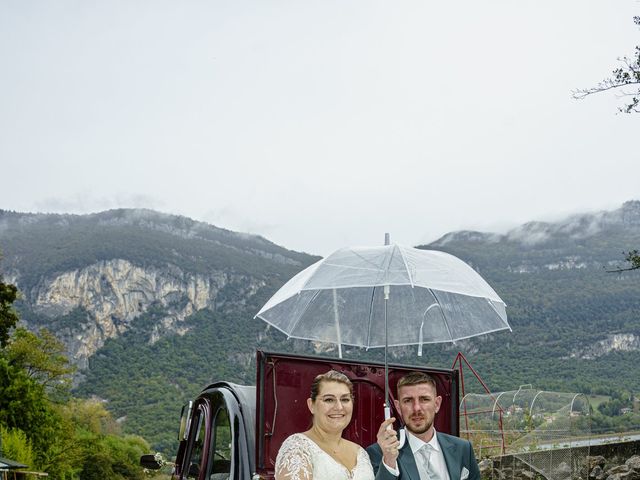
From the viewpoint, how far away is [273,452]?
461cm

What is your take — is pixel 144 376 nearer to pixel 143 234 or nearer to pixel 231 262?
pixel 231 262

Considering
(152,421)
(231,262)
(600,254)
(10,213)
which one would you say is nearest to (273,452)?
(152,421)

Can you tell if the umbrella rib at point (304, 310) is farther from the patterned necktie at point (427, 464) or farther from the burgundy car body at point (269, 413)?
the patterned necktie at point (427, 464)

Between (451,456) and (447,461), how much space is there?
40mm

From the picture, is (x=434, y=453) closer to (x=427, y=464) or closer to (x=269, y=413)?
(x=427, y=464)

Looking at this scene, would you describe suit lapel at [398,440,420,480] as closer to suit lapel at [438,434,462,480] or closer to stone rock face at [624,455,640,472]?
suit lapel at [438,434,462,480]

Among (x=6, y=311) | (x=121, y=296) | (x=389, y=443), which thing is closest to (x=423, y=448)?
(x=389, y=443)

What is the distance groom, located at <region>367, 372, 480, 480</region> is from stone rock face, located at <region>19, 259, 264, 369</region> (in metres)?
81.6

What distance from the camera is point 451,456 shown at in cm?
422

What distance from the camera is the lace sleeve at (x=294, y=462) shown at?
3.77 meters

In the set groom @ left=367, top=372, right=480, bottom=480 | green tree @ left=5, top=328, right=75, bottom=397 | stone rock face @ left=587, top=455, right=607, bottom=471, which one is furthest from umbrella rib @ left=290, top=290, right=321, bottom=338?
green tree @ left=5, top=328, right=75, bottom=397

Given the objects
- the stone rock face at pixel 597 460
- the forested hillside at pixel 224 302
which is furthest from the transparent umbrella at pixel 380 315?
the forested hillside at pixel 224 302

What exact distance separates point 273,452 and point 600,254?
65.0 metres

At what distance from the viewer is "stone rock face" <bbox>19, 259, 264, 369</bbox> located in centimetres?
8894
